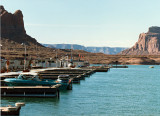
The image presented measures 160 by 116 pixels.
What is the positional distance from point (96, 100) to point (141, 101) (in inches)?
276

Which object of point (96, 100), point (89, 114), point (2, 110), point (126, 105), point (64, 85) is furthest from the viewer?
point (64, 85)

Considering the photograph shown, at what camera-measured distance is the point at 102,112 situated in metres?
39.3

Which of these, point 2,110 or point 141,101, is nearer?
point 2,110

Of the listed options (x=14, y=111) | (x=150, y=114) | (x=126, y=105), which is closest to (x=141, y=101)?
(x=126, y=105)

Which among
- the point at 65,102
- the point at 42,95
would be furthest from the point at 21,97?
the point at 65,102

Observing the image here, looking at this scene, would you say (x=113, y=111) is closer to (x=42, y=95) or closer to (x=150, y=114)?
(x=150, y=114)

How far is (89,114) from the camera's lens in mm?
37500

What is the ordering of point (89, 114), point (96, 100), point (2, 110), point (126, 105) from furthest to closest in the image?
point (96, 100), point (126, 105), point (89, 114), point (2, 110)

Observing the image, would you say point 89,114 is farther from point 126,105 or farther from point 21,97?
point 21,97

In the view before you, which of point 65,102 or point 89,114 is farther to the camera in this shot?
point 65,102

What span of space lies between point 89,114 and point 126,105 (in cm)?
920

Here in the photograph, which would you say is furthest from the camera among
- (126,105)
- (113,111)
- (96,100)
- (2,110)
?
(96,100)

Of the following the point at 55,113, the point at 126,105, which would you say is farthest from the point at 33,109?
the point at 126,105

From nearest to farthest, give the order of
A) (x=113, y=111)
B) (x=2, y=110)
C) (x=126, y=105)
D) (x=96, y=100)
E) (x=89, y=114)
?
(x=2, y=110) < (x=89, y=114) < (x=113, y=111) < (x=126, y=105) < (x=96, y=100)
